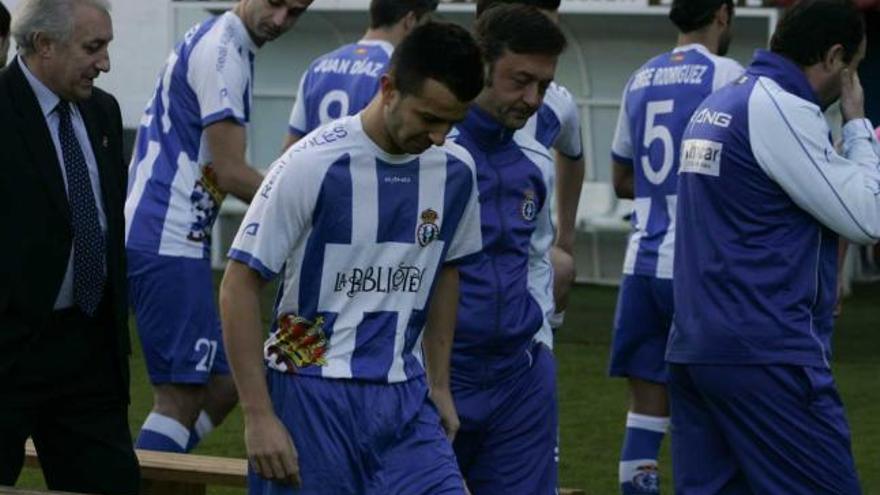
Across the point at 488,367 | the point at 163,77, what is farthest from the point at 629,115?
the point at 488,367

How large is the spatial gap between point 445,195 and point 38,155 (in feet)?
3.56

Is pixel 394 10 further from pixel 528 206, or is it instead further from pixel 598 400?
pixel 598 400

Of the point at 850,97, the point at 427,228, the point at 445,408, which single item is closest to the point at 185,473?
the point at 445,408

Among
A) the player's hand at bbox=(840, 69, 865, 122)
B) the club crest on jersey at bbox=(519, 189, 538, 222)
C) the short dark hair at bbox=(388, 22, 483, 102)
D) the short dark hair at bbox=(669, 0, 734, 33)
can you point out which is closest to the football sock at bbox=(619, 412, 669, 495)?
the short dark hair at bbox=(669, 0, 734, 33)

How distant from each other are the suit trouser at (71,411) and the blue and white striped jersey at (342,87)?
305 cm

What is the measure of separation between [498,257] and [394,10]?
2.93 metres

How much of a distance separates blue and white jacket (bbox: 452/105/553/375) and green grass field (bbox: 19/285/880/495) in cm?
266

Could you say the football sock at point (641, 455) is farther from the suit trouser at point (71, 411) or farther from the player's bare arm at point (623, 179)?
the suit trouser at point (71, 411)

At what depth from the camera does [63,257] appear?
5.40 metres

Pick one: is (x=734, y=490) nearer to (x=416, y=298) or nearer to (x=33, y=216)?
(x=416, y=298)

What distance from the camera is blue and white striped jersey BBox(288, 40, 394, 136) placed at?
28.3 ft

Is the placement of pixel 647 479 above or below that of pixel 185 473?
below

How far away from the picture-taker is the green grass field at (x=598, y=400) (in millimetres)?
9023

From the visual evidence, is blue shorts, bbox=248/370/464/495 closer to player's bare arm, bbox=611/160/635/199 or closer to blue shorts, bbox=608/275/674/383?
blue shorts, bbox=608/275/674/383
